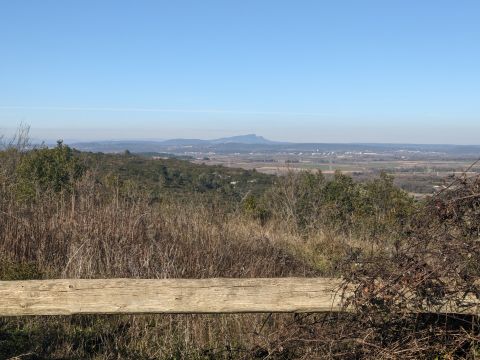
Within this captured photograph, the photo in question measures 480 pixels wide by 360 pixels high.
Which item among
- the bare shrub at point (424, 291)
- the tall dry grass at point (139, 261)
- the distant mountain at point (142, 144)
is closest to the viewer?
the bare shrub at point (424, 291)

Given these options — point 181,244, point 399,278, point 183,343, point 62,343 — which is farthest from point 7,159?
point 399,278

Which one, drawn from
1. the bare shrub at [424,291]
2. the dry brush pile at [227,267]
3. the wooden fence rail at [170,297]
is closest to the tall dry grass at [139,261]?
the dry brush pile at [227,267]

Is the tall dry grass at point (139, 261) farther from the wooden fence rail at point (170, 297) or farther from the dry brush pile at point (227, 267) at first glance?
the wooden fence rail at point (170, 297)

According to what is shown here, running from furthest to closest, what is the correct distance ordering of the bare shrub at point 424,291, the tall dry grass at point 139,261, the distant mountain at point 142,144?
the distant mountain at point 142,144 < the tall dry grass at point 139,261 < the bare shrub at point 424,291

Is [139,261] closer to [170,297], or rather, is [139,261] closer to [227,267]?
[227,267]

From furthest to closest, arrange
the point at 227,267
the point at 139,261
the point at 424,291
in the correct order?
the point at 227,267 → the point at 139,261 → the point at 424,291

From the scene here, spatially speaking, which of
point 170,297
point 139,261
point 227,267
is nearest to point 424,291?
point 170,297

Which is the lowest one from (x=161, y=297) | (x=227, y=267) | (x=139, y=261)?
(x=227, y=267)

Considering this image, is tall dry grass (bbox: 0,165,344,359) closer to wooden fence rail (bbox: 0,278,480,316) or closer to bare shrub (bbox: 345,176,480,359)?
wooden fence rail (bbox: 0,278,480,316)

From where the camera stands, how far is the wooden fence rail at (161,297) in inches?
131

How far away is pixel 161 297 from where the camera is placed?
11.0 ft

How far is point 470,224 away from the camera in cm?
373

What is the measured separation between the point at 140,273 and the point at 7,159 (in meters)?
5.25

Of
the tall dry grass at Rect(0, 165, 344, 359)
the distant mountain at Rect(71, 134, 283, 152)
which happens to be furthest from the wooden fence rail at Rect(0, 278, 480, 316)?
the distant mountain at Rect(71, 134, 283, 152)
